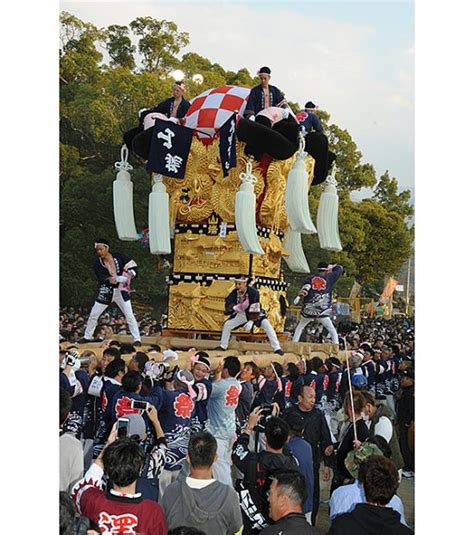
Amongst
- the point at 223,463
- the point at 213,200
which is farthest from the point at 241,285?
the point at 223,463

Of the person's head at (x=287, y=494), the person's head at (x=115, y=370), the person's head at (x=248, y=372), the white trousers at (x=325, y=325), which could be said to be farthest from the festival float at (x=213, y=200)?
the person's head at (x=287, y=494)

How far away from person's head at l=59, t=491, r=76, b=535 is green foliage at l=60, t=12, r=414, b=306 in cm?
1137

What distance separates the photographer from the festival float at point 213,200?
7.34 m

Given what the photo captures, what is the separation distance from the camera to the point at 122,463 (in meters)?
2.71

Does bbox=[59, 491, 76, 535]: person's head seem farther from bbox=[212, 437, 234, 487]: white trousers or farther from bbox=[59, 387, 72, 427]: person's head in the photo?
bbox=[212, 437, 234, 487]: white trousers

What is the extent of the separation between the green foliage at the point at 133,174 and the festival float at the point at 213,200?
5891 mm

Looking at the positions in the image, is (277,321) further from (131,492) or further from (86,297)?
(86,297)

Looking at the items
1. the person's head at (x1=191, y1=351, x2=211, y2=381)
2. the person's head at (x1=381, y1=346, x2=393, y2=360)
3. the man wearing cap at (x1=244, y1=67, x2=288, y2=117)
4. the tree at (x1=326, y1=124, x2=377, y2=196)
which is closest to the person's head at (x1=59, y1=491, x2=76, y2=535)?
the person's head at (x1=191, y1=351, x2=211, y2=381)

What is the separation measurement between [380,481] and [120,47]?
1509cm

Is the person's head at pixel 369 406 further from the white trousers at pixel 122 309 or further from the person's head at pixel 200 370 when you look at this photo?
the white trousers at pixel 122 309

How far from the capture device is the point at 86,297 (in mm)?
14328

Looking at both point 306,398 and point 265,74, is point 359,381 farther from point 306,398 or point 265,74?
point 265,74

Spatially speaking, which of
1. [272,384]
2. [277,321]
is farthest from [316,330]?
[272,384]

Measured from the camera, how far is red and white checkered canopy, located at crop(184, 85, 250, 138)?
8062 mm
